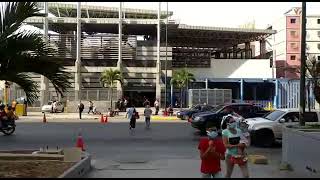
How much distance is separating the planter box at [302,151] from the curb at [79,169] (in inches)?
210

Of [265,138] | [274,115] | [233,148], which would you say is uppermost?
[274,115]

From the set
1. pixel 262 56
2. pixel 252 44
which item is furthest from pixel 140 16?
pixel 252 44

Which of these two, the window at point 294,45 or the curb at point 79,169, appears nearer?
the curb at point 79,169

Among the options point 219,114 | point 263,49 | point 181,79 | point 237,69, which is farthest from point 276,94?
point 219,114

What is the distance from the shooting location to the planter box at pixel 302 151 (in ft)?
41.2

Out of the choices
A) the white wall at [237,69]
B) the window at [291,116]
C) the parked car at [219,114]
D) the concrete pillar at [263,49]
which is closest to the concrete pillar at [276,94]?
the white wall at [237,69]

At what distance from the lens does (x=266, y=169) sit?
1462 cm

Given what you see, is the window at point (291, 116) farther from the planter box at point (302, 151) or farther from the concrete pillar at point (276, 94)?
the concrete pillar at point (276, 94)

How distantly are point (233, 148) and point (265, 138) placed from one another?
11.7 meters

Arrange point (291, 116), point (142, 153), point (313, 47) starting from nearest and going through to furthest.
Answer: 1. point (142, 153)
2. point (291, 116)
3. point (313, 47)

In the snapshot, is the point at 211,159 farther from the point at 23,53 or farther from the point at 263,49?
the point at 263,49

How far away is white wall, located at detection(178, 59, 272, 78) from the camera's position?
89625 millimetres

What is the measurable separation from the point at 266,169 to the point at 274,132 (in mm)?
7181

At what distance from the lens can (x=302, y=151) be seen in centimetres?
1352
